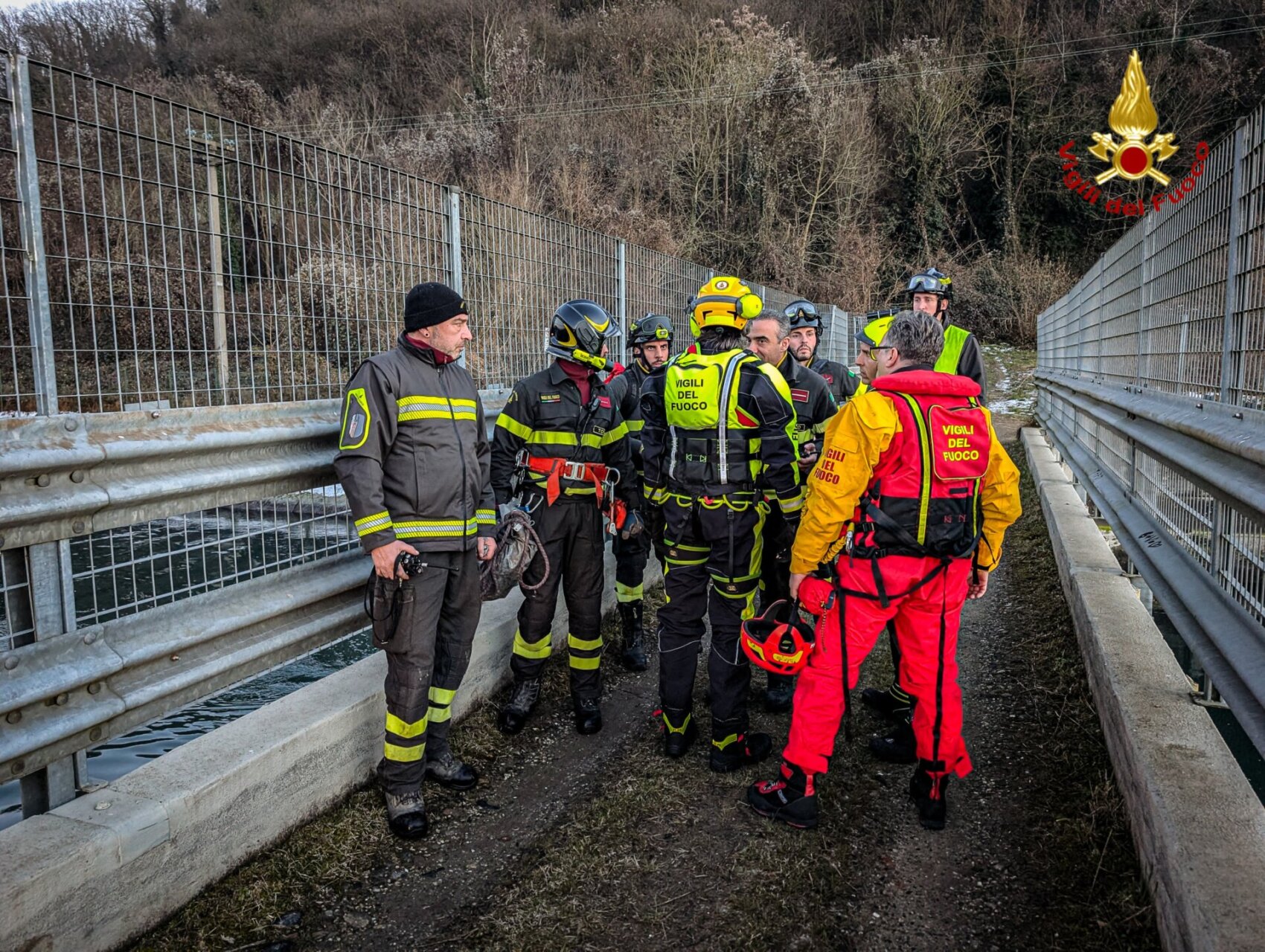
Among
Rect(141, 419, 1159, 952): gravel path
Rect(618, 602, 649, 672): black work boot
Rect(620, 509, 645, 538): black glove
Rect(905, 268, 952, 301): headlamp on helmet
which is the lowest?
Rect(141, 419, 1159, 952): gravel path

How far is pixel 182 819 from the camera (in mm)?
2916

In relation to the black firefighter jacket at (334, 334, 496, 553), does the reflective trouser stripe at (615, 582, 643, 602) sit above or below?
below

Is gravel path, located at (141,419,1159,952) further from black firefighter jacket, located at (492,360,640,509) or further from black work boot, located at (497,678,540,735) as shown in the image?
black firefighter jacket, located at (492,360,640,509)

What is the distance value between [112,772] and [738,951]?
3381 millimetres

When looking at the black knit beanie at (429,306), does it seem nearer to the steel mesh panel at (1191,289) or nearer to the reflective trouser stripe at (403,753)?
the reflective trouser stripe at (403,753)

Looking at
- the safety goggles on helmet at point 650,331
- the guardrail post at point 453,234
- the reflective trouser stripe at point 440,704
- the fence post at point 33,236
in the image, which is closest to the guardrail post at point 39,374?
the fence post at point 33,236

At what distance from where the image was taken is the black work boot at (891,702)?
4.72 metres

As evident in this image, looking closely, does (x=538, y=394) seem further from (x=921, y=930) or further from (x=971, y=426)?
(x=921, y=930)

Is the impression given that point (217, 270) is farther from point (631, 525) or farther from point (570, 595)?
point (631, 525)

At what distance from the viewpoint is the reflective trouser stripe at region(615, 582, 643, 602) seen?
5883mm

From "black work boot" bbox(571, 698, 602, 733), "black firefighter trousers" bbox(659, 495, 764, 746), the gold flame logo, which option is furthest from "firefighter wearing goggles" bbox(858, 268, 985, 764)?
the gold flame logo

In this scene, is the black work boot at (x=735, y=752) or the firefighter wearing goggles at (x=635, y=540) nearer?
the black work boot at (x=735, y=752)

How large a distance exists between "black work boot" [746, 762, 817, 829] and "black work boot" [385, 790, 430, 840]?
139 cm

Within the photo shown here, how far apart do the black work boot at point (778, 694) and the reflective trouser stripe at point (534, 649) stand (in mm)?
1290
